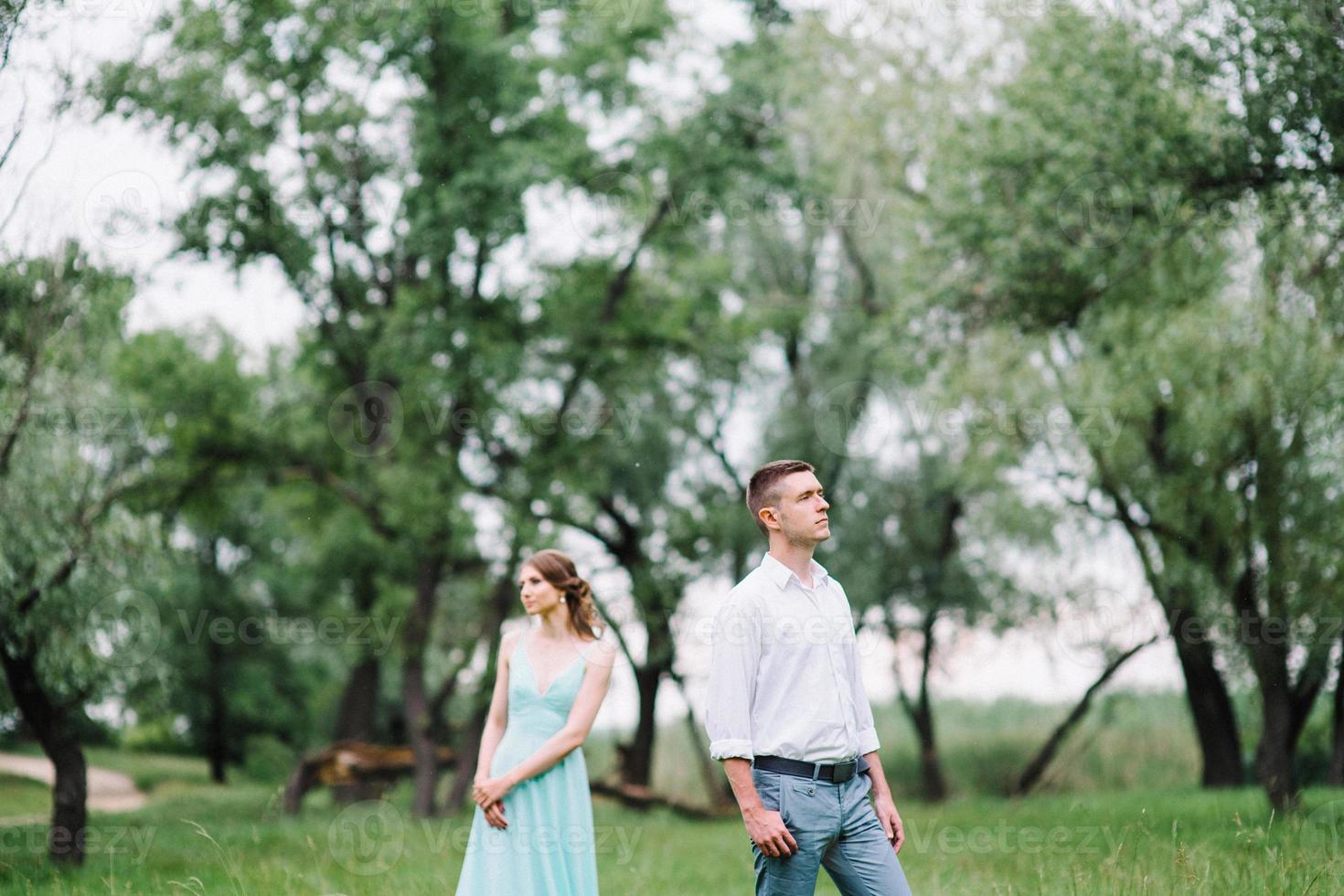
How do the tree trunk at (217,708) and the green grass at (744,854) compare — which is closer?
the green grass at (744,854)

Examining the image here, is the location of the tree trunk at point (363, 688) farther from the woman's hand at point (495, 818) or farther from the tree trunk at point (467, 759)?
the woman's hand at point (495, 818)

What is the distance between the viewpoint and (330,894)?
793 centimetres

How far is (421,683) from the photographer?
65.2 ft

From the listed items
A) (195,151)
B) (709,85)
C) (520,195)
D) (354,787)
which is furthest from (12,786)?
(709,85)

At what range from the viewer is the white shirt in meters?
4.54

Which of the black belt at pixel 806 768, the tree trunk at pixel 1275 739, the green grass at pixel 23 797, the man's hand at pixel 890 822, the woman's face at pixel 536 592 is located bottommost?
the green grass at pixel 23 797

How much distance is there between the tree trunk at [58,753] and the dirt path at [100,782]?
1067 cm

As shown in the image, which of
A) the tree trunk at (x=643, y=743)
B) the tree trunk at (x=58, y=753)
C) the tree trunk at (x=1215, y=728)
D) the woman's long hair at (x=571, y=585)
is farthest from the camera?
the tree trunk at (x=643, y=743)

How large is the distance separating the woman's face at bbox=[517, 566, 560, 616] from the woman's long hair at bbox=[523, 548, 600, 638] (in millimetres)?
27

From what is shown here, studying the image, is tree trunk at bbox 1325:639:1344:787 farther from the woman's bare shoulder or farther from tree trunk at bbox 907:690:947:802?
the woman's bare shoulder

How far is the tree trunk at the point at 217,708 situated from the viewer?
29.4 m

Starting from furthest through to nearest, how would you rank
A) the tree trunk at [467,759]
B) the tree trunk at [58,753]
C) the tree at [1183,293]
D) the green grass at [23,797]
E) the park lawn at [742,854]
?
the tree trunk at [467,759] < the green grass at [23,797] < the tree at [1183,293] < the tree trunk at [58,753] < the park lawn at [742,854]

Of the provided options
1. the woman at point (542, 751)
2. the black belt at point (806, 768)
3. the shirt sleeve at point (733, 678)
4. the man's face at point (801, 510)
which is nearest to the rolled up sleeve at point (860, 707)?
the black belt at point (806, 768)

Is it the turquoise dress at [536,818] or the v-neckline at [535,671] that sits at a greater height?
the v-neckline at [535,671]
